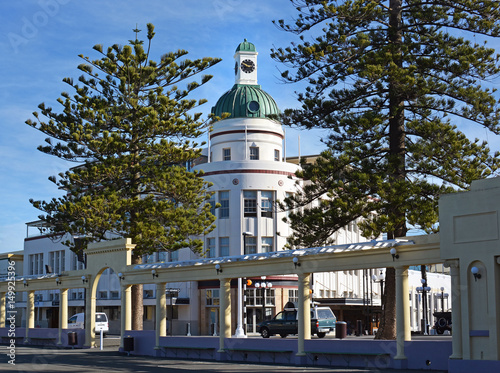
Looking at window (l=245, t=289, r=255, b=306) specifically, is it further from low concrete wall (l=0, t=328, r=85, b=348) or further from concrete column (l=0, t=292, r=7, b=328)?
low concrete wall (l=0, t=328, r=85, b=348)

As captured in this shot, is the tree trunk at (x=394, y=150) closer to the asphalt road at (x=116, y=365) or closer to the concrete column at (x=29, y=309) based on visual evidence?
the asphalt road at (x=116, y=365)

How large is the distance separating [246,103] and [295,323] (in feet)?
70.6

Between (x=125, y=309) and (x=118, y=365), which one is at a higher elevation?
(x=125, y=309)

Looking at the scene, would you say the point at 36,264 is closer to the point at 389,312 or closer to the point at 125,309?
the point at 125,309

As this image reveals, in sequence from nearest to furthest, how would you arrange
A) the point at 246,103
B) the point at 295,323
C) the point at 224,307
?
the point at 224,307, the point at 295,323, the point at 246,103

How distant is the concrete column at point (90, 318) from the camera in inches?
1228

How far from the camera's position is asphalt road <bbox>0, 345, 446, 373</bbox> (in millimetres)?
19797

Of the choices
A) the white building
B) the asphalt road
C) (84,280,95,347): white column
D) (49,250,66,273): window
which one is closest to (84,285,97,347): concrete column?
(84,280,95,347): white column

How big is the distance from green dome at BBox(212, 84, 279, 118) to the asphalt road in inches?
1141

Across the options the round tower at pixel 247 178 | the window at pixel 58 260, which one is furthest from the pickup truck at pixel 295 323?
the window at pixel 58 260

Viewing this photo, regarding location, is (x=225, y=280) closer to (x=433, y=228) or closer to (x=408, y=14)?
(x=433, y=228)

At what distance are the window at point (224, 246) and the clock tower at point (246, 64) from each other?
13024 millimetres

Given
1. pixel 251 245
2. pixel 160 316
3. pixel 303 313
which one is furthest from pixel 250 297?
pixel 303 313

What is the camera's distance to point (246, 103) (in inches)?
2126
